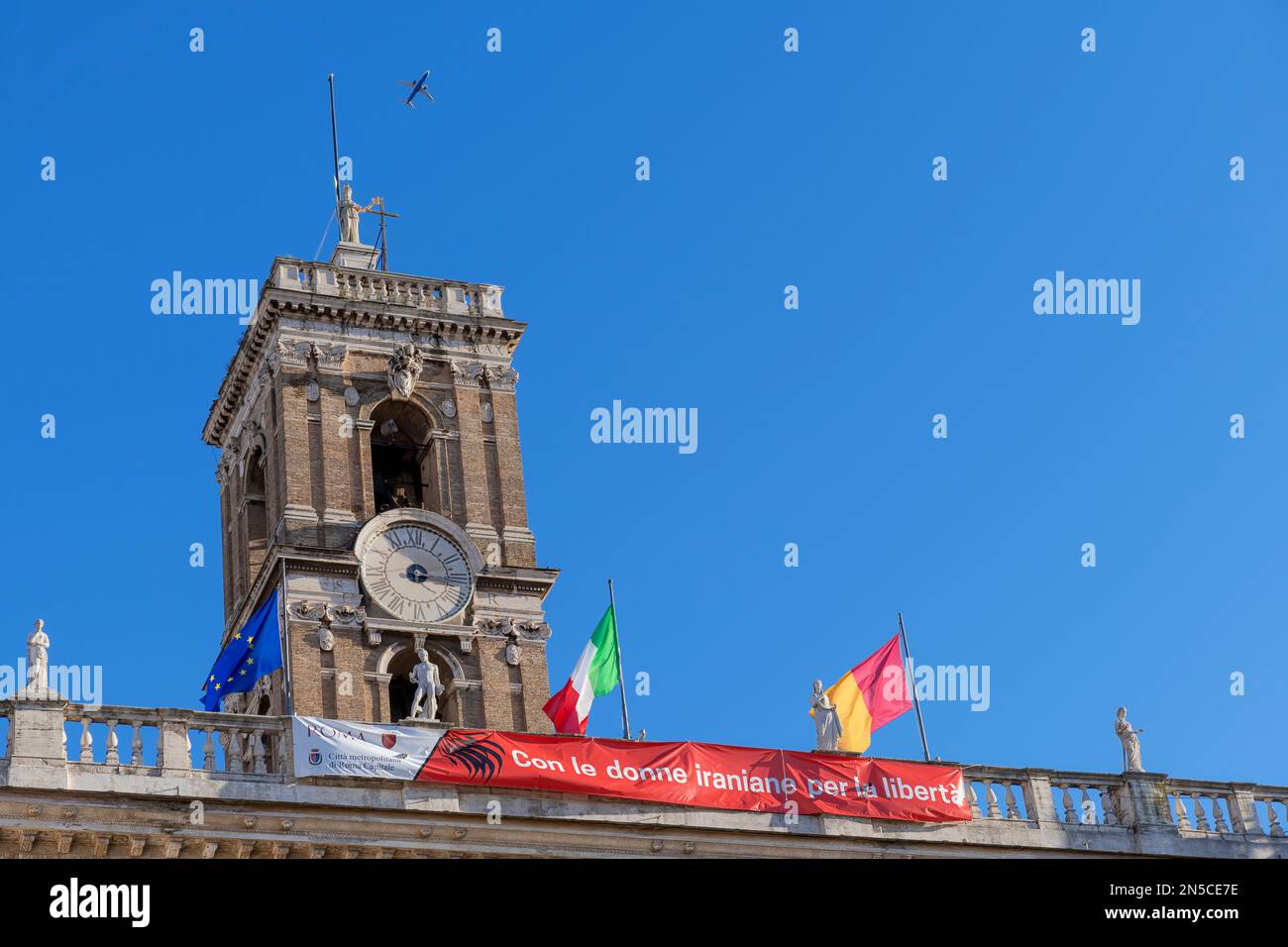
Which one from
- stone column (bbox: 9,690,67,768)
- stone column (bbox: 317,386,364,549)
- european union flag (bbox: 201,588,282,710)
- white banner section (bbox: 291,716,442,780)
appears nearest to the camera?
stone column (bbox: 9,690,67,768)

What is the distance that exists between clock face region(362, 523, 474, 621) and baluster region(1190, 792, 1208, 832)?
1541cm

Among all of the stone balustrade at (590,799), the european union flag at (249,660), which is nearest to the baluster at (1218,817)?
the stone balustrade at (590,799)

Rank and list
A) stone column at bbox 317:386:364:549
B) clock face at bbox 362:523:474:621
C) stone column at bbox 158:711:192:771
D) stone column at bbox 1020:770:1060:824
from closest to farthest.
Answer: stone column at bbox 158:711:192:771 < stone column at bbox 1020:770:1060:824 < clock face at bbox 362:523:474:621 < stone column at bbox 317:386:364:549

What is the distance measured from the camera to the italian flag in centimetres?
4809

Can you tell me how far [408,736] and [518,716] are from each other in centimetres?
1217

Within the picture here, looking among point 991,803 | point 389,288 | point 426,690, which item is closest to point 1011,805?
point 991,803

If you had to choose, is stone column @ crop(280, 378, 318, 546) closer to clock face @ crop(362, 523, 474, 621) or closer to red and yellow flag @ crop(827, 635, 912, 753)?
clock face @ crop(362, 523, 474, 621)

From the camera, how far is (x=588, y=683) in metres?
48.4

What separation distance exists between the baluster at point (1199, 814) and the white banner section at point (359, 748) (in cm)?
1395

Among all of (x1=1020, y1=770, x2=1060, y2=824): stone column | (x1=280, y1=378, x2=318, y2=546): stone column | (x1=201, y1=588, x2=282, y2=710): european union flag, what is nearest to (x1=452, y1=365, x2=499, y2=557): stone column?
(x1=280, y1=378, x2=318, y2=546): stone column

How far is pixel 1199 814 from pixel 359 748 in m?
15.4

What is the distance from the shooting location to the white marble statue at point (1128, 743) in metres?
45.8
